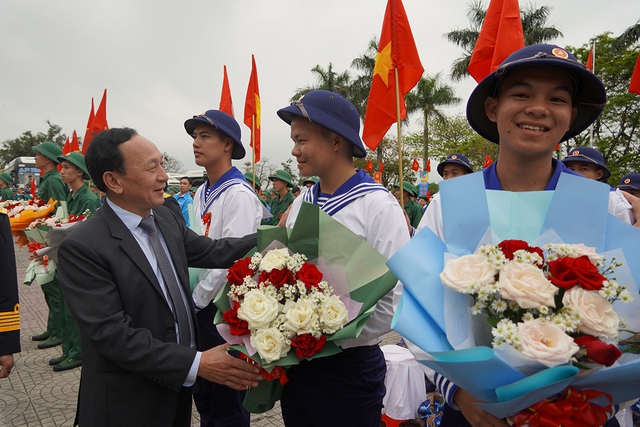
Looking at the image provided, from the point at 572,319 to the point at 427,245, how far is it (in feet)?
1.53

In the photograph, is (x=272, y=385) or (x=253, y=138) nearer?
(x=272, y=385)

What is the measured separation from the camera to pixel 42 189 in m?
7.00

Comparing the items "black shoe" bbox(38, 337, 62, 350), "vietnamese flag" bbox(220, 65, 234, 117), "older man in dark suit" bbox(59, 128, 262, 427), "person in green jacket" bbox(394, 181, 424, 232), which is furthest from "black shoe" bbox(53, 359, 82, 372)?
"person in green jacket" bbox(394, 181, 424, 232)

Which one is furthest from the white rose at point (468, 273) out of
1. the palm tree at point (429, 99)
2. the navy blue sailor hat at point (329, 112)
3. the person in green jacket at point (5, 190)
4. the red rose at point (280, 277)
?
the palm tree at point (429, 99)

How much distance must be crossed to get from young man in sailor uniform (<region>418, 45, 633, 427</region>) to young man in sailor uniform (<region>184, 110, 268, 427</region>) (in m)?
1.93

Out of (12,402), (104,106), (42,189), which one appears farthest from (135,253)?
(104,106)

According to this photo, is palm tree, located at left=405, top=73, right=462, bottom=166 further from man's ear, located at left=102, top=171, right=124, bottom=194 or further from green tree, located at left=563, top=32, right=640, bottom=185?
man's ear, located at left=102, top=171, right=124, bottom=194

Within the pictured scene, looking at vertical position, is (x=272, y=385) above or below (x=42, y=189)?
below

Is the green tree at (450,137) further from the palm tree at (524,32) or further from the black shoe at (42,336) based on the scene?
the black shoe at (42,336)

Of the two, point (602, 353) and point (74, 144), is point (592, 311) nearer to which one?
point (602, 353)

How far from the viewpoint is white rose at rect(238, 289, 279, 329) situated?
1.62 metres

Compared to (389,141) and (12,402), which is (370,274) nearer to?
(12,402)

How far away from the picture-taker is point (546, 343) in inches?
41.5

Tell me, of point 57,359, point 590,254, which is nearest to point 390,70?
point 590,254
